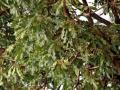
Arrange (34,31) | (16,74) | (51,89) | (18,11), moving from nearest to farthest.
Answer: (34,31), (18,11), (16,74), (51,89)

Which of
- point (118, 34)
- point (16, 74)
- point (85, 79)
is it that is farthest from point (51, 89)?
point (118, 34)

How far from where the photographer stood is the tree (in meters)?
1.71

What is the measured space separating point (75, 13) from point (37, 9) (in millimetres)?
208

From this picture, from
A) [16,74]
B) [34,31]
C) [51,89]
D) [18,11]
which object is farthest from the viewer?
[51,89]

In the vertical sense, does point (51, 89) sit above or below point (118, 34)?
below

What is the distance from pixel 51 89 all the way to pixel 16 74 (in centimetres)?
27

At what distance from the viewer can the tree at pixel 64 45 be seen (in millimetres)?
1708

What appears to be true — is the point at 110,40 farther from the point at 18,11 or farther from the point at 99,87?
the point at 18,11

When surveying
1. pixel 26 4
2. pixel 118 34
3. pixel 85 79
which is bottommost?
pixel 85 79

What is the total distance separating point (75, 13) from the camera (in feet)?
5.95

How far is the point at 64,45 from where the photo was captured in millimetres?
1769

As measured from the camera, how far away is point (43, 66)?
1.85 meters

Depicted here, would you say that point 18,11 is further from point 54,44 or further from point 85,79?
point 85,79

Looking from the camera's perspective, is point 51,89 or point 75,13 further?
point 51,89
